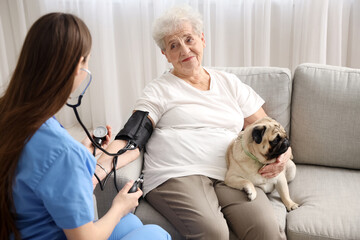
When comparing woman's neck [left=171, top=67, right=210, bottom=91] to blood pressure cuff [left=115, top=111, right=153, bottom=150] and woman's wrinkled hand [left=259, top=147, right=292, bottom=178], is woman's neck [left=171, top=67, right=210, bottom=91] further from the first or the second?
woman's wrinkled hand [left=259, top=147, right=292, bottom=178]

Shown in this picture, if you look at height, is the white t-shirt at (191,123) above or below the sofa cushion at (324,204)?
above

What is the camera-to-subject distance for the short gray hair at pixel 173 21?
6.35 feet

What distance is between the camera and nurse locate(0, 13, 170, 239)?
97 centimetres

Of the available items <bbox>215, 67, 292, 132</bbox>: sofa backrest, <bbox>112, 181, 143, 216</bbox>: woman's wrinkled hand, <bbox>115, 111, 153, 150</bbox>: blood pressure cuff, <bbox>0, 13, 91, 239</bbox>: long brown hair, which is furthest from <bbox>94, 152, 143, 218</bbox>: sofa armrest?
<bbox>215, 67, 292, 132</bbox>: sofa backrest

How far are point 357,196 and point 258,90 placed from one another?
2.32ft

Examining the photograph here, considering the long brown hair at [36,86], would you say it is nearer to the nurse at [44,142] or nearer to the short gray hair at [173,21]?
the nurse at [44,142]

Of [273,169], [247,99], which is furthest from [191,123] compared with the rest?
[273,169]

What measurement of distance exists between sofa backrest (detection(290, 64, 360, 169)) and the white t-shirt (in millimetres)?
242

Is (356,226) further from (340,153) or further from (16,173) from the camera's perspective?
(16,173)

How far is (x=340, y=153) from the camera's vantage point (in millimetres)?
1965

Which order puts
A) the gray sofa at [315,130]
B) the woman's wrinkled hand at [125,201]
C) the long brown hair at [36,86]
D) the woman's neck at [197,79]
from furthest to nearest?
the woman's neck at [197,79] → the gray sofa at [315,130] → the woman's wrinkled hand at [125,201] → the long brown hair at [36,86]

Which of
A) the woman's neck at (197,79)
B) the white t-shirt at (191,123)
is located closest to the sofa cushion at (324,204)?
the white t-shirt at (191,123)

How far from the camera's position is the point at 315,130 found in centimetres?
198

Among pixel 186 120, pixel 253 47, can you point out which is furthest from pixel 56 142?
pixel 253 47
